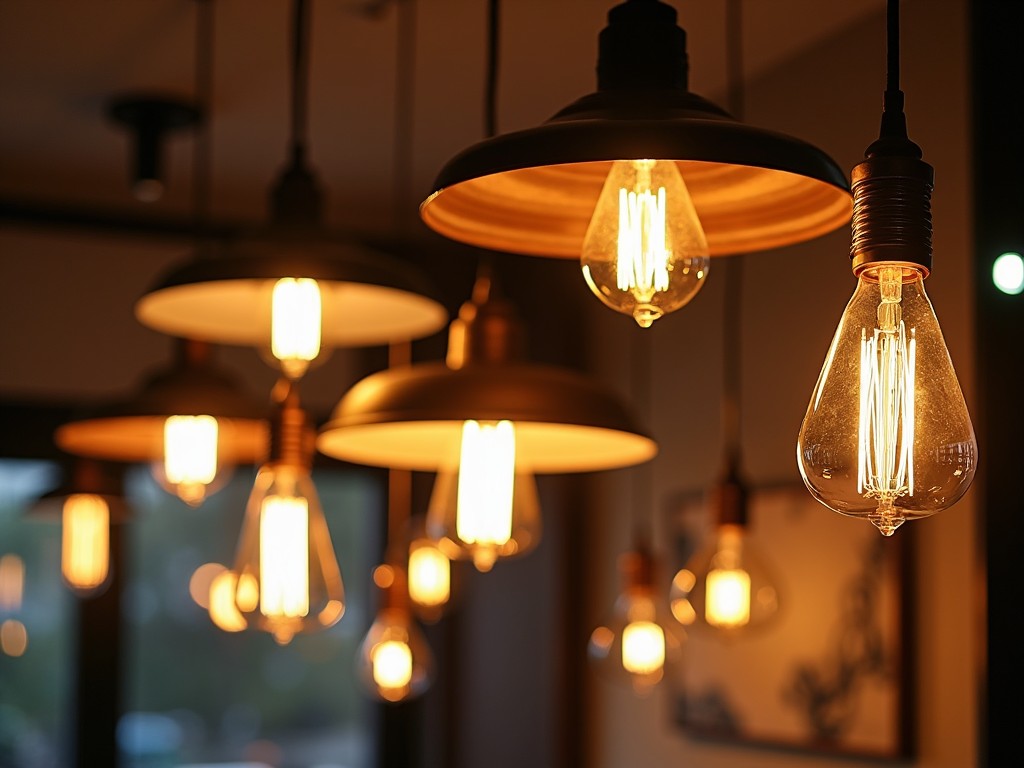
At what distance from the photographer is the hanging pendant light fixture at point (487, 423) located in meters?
1.32

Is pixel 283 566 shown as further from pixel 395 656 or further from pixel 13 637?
pixel 13 637

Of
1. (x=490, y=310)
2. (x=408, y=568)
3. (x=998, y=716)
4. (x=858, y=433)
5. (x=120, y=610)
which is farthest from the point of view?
(x=120, y=610)

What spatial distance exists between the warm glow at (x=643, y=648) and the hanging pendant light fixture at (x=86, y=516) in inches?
52.4

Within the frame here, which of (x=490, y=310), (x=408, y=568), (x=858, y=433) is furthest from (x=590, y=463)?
(x=408, y=568)

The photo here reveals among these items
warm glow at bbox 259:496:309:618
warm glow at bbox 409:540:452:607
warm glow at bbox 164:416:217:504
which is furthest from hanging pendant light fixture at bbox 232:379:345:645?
warm glow at bbox 409:540:452:607

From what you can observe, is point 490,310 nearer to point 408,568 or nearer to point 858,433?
point 858,433

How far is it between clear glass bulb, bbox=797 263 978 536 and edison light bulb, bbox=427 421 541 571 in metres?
0.68

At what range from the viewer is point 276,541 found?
Result: 5.22 ft

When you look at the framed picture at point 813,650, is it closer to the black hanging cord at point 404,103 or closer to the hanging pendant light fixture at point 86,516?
the black hanging cord at point 404,103

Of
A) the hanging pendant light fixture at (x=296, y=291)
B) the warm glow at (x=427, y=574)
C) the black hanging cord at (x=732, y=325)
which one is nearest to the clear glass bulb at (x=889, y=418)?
the hanging pendant light fixture at (x=296, y=291)

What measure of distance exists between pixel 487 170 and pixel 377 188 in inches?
146

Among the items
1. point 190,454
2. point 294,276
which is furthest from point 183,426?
point 294,276

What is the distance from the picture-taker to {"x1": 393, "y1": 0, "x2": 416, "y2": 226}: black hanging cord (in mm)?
3139

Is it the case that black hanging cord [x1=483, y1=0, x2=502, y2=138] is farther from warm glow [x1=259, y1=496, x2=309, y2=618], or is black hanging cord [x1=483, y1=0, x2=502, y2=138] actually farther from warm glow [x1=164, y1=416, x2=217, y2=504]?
warm glow [x1=164, y1=416, x2=217, y2=504]
